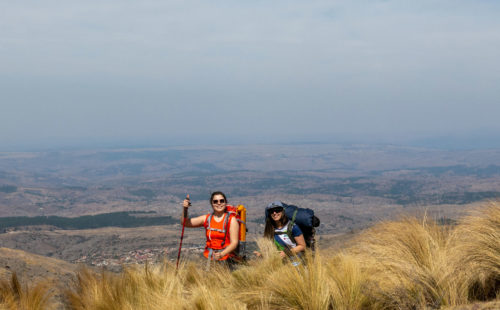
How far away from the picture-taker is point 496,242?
232 inches

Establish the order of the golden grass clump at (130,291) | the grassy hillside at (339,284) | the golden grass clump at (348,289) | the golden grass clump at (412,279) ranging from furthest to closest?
the golden grass clump at (130,291) → the golden grass clump at (348,289) → the grassy hillside at (339,284) → the golden grass clump at (412,279)

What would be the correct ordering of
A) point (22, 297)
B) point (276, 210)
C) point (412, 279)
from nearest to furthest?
point (412, 279), point (22, 297), point (276, 210)

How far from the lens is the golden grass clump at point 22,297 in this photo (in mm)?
6305

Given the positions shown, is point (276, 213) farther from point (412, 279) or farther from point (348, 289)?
point (412, 279)

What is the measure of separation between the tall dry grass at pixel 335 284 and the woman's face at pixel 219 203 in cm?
97

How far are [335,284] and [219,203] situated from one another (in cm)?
252

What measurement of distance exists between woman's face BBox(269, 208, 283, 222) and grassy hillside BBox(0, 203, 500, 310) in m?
0.52

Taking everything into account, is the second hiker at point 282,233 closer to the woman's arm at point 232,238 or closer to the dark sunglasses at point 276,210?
the dark sunglasses at point 276,210

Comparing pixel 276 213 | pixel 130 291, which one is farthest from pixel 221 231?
pixel 130 291

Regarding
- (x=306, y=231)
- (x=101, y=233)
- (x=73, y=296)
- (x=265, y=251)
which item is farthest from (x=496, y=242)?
(x=101, y=233)

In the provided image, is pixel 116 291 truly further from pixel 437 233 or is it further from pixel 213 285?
pixel 437 233

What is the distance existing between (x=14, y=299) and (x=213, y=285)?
2.88 metres

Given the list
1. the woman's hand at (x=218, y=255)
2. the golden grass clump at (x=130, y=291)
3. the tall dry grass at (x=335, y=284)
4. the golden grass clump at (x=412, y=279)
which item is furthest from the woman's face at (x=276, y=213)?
the golden grass clump at (x=130, y=291)

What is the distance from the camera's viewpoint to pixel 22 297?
21.5 ft
